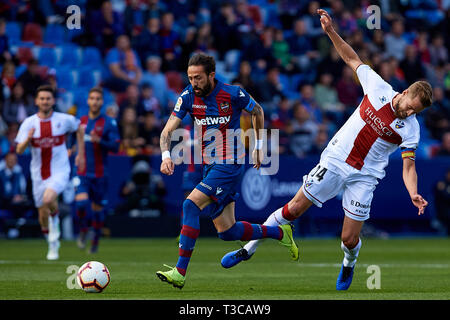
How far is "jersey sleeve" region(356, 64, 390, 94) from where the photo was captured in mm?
9188

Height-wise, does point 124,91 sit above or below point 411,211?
above

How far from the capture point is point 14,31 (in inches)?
835

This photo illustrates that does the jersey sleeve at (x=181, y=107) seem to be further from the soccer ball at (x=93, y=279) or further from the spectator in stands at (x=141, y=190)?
the spectator in stands at (x=141, y=190)

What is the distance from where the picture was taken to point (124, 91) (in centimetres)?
2052

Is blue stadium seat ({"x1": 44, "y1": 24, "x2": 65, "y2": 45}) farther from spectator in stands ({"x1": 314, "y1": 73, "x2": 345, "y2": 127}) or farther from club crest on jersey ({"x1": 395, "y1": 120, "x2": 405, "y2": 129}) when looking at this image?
club crest on jersey ({"x1": 395, "y1": 120, "x2": 405, "y2": 129})

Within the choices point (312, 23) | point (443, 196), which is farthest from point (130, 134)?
point (312, 23)

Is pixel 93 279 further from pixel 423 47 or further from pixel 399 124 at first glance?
pixel 423 47

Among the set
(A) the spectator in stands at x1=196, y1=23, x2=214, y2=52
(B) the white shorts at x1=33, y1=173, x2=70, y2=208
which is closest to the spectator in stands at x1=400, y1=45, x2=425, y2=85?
(A) the spectator in stands at x1=196, y1=23, x2=214, y2=52

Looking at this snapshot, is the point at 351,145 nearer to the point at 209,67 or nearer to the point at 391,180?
the point at 209,67

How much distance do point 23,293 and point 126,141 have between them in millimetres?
10975

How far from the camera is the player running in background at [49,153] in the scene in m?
13.8

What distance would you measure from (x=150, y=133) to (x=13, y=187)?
3.25m

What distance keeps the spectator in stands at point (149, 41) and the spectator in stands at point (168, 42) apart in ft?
0.42
